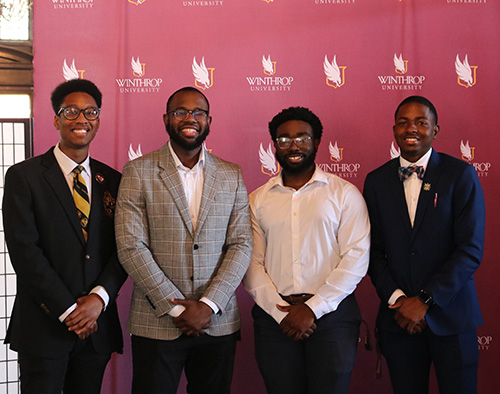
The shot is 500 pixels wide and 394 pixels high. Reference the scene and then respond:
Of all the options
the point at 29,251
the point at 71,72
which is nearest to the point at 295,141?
the point at 29,251

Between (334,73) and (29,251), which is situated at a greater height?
(334,73)

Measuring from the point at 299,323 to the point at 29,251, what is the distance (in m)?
1.28

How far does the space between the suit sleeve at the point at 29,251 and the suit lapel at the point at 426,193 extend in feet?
5.62

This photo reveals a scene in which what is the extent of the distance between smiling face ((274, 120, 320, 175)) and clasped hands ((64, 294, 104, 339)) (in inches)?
45.5

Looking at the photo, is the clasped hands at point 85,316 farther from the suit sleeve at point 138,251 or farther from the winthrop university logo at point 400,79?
the winthrop university logo at point 400,79

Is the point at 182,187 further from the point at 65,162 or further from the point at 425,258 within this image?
the point at 425,258

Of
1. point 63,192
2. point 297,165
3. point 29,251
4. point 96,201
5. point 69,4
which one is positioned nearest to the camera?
point 29,251

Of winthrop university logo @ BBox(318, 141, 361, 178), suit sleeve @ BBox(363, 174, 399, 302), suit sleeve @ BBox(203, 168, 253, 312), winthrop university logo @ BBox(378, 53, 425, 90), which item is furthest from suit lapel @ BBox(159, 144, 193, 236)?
winthrop university logo @ BBox(378, 53, 425, 90)

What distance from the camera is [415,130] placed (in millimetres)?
2686

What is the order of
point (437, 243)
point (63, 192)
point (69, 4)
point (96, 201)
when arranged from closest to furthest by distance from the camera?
1. point (63, 192)
2. point (96, 201)
3. point (437, 243)
4. point (69, 4)

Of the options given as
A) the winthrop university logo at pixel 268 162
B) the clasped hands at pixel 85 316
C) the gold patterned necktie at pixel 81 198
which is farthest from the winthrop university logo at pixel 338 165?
the clasped hands at pixel 85 316

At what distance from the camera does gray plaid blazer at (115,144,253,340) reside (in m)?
2.37

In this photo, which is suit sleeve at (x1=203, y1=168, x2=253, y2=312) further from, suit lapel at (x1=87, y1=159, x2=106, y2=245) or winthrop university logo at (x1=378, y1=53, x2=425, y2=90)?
winthrop university logo at (x1=378, y1=53, x2=425, y2=90)

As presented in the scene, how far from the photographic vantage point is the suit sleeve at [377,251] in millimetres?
2631
